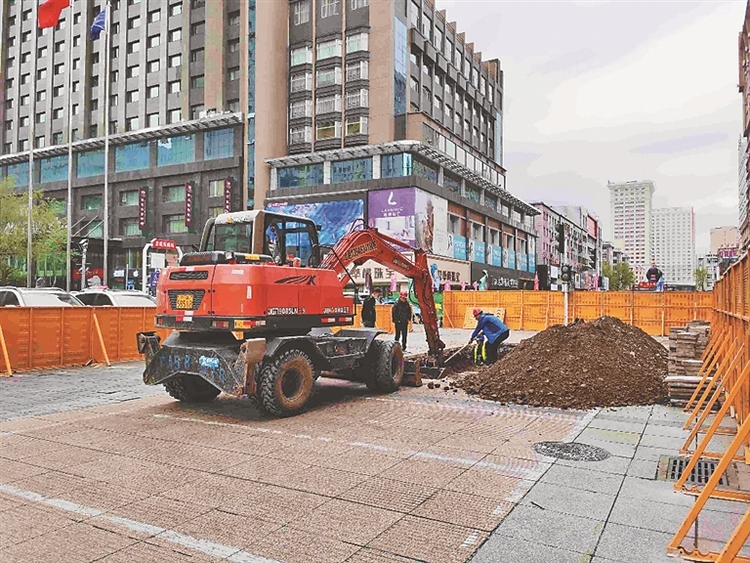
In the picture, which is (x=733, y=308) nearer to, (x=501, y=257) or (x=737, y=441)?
(x=737, y=441)

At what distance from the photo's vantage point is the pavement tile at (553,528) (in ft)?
15.3

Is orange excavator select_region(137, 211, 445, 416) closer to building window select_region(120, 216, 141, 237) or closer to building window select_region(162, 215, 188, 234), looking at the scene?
building window select_region(162, 215, 188, 234)

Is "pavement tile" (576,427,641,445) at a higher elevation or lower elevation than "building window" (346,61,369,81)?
lower

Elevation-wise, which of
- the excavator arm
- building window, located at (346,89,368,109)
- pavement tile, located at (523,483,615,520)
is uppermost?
building window, located at (346,89,368,109)

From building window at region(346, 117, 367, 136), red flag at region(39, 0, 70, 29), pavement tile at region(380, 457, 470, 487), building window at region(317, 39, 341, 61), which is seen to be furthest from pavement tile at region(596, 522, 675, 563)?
building window at region(317, 39, 341, 61)

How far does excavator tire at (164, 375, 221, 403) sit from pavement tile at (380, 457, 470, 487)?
497 centimetres

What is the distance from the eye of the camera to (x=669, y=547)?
4422 mm

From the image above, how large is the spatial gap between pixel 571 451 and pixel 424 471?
2.05 meters

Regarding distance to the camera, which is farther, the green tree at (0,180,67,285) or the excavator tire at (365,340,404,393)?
the green tree at (0,180,67,285)

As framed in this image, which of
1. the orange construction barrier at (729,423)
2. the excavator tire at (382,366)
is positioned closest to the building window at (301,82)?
the excavator tire at (382,366)

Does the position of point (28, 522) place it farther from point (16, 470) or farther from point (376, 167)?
point (376, 167)

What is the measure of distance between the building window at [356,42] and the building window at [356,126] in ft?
21.4

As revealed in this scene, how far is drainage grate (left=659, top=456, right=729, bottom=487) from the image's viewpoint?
6.21 metres

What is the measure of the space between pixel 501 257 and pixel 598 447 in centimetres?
6938
